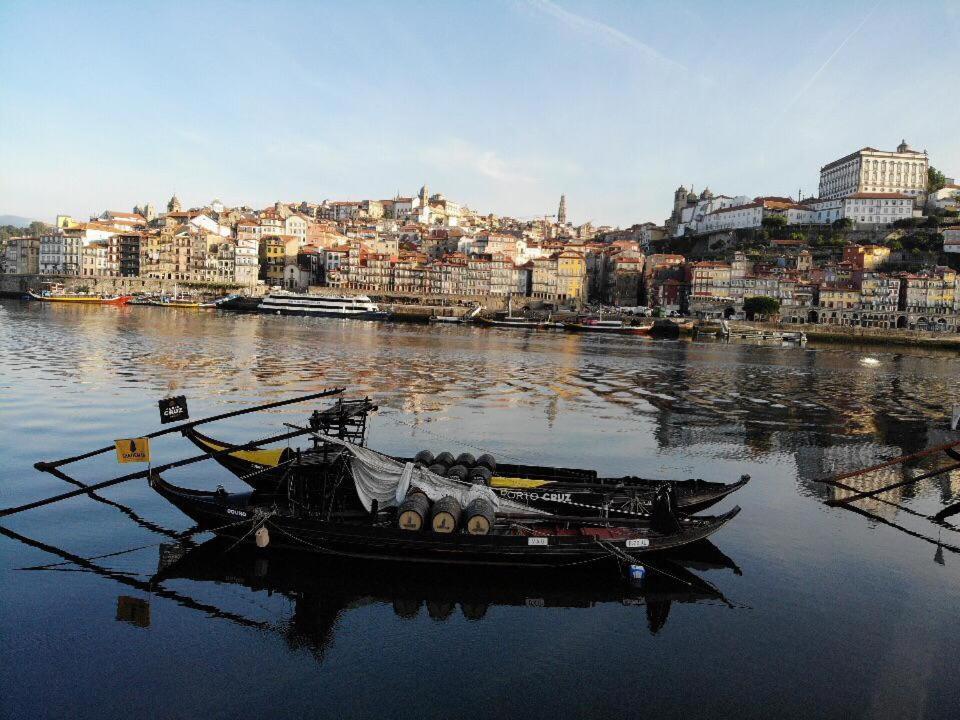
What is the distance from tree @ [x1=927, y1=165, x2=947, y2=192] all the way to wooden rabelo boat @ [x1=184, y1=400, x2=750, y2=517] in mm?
144413

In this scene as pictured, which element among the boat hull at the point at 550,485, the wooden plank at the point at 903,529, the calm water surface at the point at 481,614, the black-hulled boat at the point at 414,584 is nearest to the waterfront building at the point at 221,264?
the calm water surface at the point at 481,614

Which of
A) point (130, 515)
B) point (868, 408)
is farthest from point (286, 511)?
point (868, 408)

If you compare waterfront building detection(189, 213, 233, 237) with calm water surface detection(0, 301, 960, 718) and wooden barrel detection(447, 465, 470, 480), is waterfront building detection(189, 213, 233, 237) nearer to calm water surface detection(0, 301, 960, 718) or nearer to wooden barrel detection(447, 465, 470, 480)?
calm water surface detection(0, 301, 960, 718)

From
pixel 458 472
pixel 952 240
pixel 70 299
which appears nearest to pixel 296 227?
pixel 70 299

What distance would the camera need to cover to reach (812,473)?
19859 millimetres

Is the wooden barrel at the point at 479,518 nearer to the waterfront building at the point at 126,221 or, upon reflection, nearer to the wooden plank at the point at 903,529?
the wooden plank at the point at 903,529

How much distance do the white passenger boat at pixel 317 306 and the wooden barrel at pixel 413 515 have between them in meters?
90.9

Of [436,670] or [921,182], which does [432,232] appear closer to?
[921,182]

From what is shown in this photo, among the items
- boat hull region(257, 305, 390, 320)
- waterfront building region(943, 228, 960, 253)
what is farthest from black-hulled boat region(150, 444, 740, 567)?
waterfront building region(943, 228, 960, 253)

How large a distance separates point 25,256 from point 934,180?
169 metres

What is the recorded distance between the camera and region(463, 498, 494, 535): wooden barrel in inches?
455

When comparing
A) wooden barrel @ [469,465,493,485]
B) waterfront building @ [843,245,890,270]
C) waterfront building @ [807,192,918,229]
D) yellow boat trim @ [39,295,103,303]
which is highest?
waterfront building @ [807,192,918,229]

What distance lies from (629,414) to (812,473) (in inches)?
380

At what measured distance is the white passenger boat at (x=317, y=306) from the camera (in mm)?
101938
